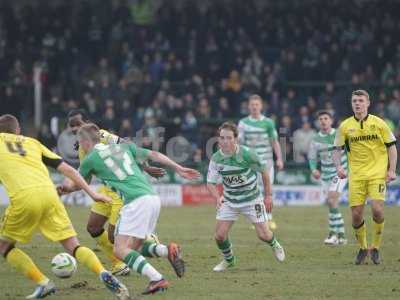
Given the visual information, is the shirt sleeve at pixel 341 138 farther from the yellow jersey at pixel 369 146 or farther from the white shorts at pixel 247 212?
the white shorts at pixel 247 212

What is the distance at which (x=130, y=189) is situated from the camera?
10.5m

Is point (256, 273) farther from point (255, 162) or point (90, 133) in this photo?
point (90, 133)

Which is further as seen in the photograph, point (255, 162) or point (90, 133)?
point (255, 162)

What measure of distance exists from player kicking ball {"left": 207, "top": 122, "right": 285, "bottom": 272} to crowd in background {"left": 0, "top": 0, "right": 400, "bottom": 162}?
1356 cm

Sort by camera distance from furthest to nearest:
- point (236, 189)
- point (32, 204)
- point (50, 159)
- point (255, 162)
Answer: point (236, 189), point (255, 162), point (50, 159), point (32, 204)

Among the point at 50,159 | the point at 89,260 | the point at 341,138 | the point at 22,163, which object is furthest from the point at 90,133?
the point at 341,138

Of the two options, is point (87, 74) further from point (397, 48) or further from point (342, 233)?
point (342, 233)

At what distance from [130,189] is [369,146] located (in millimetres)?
4464

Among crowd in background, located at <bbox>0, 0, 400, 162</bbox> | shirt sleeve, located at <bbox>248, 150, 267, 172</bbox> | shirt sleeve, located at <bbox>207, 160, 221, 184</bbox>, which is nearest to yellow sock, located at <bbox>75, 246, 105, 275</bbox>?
shirt sleeve, located at <bbox>207, 160, 221, 184</bbox>

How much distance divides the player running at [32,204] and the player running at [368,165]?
15.0 ft

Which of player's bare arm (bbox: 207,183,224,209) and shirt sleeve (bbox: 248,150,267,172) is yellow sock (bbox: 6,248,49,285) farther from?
shirt sleeve (bbox: 248,150,267,172)

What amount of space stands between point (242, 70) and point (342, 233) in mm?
14274

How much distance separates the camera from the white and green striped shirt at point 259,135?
19016 mm

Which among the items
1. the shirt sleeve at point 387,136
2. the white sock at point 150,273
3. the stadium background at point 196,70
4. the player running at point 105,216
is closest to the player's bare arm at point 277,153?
the stadium background at point 196,70
